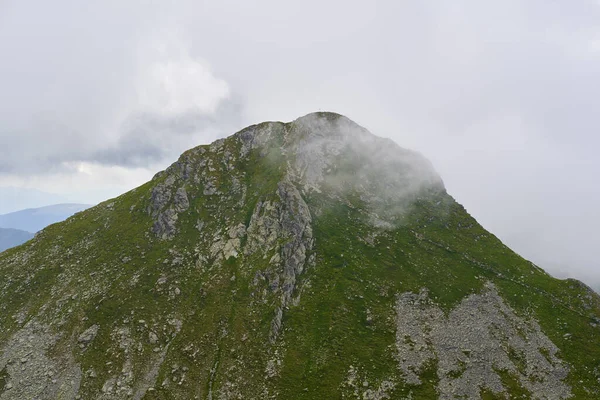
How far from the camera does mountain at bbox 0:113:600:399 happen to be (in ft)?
215

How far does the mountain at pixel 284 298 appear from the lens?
65.5 metres

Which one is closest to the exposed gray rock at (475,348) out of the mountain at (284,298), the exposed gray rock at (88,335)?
the mountain at (284,298)

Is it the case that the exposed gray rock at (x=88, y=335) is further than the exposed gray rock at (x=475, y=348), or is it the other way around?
the exposed gray rock at (x=88, y=335)

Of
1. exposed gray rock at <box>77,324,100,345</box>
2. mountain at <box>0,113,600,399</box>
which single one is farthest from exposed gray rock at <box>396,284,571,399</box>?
exposed gray rock at <box>77,324,100,345</box>

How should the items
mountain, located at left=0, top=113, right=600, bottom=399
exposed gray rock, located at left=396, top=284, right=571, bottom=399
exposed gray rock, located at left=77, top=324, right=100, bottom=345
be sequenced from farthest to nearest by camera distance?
1. exposed gray rock, located at left=77, top=324, right=100, bottom=345
2. mountain, located at left=0, top=113, right=600, bottom=399
3. exposed gray rock, located at left=396, top=284, right=571, bottom=399

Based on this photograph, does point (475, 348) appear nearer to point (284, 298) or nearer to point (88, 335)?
point (284, 298)

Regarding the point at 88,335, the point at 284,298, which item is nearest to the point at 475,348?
the point at 284,298

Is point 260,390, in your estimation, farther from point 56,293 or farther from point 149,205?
point 149,205

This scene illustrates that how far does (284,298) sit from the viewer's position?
83062 mm

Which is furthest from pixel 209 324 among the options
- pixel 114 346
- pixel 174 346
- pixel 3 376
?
pixel 3 376

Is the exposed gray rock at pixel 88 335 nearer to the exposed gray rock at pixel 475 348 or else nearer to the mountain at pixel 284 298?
the mountain at pixel 284 298

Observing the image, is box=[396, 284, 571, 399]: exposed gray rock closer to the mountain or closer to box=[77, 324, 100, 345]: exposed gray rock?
the mountain

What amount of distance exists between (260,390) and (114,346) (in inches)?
1323

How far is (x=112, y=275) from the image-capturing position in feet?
287
